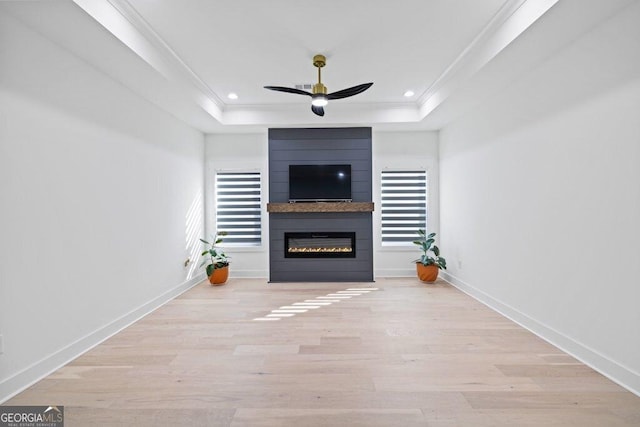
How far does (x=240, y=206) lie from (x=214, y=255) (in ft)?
3.42

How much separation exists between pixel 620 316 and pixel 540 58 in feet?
7.38

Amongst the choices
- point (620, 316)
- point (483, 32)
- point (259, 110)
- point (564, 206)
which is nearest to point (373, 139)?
point (259, 110)

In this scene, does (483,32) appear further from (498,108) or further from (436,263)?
(436,263)

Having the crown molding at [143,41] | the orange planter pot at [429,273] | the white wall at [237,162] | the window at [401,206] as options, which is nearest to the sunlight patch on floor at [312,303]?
the orange planter pot at [429,273]

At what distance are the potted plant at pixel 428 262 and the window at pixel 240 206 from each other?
114 inches

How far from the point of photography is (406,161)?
18.1 ft

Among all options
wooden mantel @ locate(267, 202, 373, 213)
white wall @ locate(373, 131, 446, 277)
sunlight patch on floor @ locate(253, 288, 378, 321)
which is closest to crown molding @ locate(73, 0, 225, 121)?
wooden mantel @ locate(267, 202, 373, 213)

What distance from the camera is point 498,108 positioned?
360 cm

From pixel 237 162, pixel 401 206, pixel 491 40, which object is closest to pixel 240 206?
pixel 237 162

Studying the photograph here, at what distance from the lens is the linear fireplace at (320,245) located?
535 centimetres

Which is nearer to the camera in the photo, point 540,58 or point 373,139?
point 540,58

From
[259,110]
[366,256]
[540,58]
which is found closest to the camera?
[540,58]

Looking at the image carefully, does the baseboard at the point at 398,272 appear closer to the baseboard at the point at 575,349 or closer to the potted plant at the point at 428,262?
the potted plant at the point at 428,262

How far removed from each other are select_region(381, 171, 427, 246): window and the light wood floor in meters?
2.21
